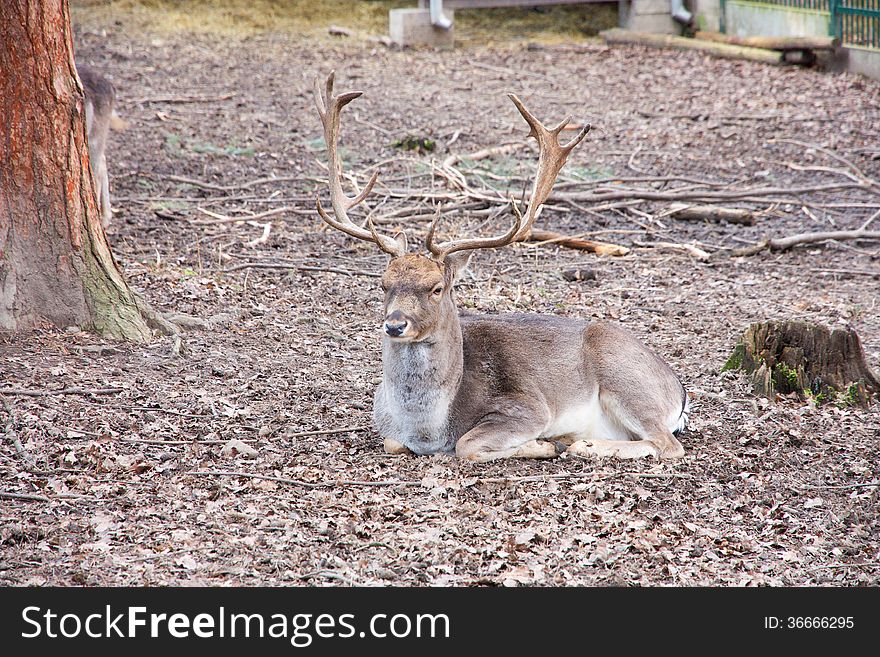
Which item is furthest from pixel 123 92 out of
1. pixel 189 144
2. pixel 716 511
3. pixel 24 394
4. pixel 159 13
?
pixel 716 511

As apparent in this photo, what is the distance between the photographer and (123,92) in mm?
14648

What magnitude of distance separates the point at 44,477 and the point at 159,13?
15.5 meters

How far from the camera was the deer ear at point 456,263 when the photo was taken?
20.5 feet

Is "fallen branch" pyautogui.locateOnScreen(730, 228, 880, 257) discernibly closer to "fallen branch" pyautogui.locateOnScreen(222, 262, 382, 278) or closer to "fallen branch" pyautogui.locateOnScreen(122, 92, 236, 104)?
"fallen branch" pyautogui.locateOnScreen(222, 262, 382, 278)

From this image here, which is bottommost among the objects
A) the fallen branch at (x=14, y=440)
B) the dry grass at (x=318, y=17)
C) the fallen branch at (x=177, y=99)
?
the fallen branch at (x=14, y=440)

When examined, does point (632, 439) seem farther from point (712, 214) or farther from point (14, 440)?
point (712, 214)

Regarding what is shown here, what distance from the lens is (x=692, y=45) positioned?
1784 cm

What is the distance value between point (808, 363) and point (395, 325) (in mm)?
2863

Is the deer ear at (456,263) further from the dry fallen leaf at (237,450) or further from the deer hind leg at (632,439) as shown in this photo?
the dry fallen leaf at (237,450)

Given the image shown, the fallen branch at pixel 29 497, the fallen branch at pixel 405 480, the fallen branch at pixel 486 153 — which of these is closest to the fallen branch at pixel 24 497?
the fallen branch at pixel 29 497

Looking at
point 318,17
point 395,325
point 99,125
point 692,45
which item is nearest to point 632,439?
point 395,325

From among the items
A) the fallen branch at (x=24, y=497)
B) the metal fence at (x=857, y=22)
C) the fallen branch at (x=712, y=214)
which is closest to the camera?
the fallen branch at (x=24, y=497)

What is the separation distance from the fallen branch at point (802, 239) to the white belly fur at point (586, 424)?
13.2 ft

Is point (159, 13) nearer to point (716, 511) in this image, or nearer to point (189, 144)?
point (189, 144)
